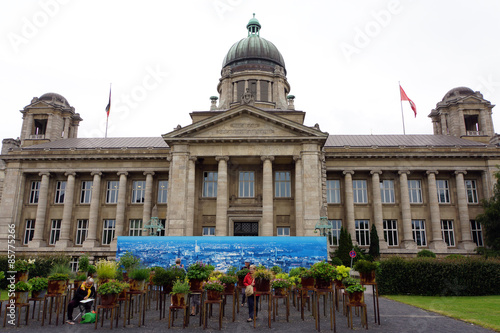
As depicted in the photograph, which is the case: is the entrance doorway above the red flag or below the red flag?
below

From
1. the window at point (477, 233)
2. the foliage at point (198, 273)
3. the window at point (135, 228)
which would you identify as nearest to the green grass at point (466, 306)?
the foliage at point (198, 273)

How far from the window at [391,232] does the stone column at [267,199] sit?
600 inches

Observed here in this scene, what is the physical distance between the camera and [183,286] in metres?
13.6

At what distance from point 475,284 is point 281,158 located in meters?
20.1

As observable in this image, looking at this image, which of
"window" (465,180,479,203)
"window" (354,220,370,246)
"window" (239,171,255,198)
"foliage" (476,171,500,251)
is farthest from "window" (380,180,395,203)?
"window" (239,171,255,198)

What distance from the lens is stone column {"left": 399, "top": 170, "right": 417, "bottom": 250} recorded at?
→ 135 ft

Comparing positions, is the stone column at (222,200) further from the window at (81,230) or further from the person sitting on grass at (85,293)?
the person sitting on grass at (85,293)

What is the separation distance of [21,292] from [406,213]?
3822 cm

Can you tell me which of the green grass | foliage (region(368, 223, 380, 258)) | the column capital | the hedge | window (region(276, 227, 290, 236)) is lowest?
the green grass

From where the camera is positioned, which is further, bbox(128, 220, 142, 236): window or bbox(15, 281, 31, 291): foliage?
bbox(128, 220, 142, 236): window

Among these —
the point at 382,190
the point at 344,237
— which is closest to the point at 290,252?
the point at 344,237

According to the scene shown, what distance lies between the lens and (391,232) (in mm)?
43062

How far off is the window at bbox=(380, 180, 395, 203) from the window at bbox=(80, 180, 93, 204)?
3465 cm

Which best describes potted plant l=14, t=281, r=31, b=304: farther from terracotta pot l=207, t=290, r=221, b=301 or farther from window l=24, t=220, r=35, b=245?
window l=24, t=220, r=35, b=245
